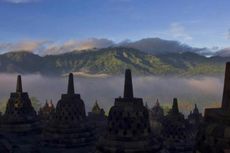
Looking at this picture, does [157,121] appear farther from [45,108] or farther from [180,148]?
[45,108]

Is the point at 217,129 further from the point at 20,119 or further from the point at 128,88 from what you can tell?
the point at 20,119

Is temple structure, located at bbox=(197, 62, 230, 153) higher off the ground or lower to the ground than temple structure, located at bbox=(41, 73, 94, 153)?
higher

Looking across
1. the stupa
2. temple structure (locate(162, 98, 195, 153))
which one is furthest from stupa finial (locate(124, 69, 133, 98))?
the stupa

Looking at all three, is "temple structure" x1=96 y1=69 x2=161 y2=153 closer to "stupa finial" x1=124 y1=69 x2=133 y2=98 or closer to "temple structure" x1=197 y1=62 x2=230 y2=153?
"stupa finial" x1=124 y1=69 x2=133 y2=98

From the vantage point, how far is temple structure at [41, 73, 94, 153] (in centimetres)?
4619

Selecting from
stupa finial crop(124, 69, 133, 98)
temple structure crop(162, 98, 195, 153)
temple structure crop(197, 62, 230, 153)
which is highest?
stupa finial crop(124, 69, 133, 98)

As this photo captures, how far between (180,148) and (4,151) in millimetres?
21080

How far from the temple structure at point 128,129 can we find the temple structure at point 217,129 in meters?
13.8

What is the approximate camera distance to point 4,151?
39531mm

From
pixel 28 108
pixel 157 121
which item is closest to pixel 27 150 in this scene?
pixel 28 108

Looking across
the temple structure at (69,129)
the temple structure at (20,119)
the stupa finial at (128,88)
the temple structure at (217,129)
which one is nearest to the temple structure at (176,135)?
the temple structure at (69,129)

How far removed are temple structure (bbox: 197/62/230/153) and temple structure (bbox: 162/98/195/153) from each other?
30.1 metres

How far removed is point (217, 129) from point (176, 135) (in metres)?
31.7

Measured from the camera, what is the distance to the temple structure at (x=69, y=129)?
4619 centimetres
